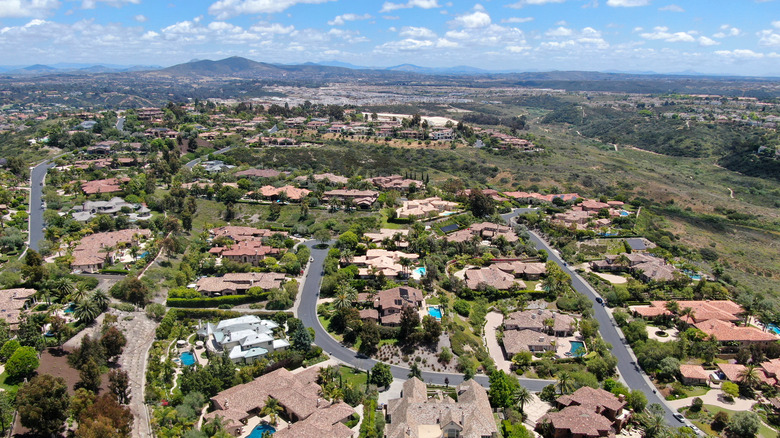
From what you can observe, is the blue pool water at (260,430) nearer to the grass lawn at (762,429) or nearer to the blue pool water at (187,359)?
the blue pool water at (187,359)

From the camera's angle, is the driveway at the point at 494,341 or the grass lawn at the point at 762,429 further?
the driveway at the point at 494,341

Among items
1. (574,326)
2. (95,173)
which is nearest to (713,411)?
(574,326)

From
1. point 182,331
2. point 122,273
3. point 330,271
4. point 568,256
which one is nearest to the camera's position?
point 182,331

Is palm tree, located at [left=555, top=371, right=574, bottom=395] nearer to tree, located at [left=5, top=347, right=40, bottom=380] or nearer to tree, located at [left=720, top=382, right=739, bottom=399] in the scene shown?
tree, located at [left=720, top=382, right=739, bottom=399]

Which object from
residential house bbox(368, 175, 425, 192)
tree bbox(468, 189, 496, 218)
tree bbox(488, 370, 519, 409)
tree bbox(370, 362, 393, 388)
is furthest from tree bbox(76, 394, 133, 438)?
residential house bbox(368, 175, 425, 192)

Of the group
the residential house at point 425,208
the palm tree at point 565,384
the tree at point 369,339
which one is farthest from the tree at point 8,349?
the residential house at point 425,208

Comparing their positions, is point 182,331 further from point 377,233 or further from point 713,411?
point 713,411

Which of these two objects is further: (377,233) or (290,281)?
(377,233)
